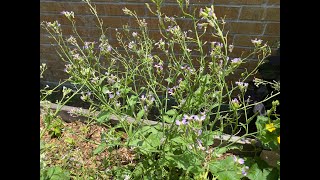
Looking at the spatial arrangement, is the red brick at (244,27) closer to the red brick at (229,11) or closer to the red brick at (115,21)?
the red brick at (229,11)

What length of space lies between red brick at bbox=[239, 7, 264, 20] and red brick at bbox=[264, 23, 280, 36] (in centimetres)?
9

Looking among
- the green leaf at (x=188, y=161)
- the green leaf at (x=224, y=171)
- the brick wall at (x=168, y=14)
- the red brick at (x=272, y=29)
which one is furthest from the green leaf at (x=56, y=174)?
the red brick at (x=272, y=29)

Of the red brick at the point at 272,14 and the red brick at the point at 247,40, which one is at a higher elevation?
the red brick at the point at 272,14

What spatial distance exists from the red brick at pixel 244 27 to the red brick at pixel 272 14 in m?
0.07

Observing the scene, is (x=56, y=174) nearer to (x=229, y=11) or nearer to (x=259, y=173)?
→ (x=259, y=173)

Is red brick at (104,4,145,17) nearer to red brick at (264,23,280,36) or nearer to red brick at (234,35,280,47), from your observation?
red brick at (234,35,280,47)

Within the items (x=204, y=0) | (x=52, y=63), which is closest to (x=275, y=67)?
(x=204, y=0)

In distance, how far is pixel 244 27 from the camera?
8.63 ft

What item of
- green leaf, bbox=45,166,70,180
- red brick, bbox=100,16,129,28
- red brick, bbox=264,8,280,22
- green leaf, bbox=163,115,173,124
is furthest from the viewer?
red brick, bbox=100,16,129,28

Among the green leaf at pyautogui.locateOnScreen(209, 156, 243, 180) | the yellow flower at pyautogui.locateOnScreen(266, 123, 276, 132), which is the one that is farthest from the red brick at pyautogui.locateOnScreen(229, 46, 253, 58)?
the green leaf at pyautogui.locateOnScreen(209, 156, 243, 180)

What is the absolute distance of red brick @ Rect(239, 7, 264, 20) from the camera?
2.55 m

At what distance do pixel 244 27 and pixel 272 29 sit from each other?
0.65ft

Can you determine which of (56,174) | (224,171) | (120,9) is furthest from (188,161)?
(120,9)

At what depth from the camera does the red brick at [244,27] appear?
8.55 ft
